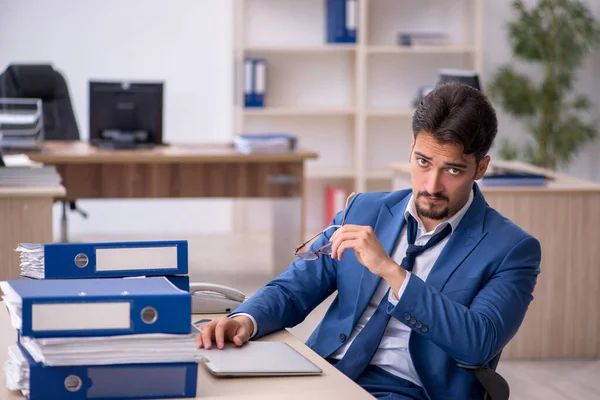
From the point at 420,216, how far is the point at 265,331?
47 cm

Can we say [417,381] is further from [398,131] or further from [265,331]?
[398,131]

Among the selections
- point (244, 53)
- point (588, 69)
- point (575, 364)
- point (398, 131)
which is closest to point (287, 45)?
point (244, 53)

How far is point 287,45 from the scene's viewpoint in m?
7.24

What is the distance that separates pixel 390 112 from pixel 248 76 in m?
1.12

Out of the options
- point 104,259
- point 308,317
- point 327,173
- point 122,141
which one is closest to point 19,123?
point 122,141

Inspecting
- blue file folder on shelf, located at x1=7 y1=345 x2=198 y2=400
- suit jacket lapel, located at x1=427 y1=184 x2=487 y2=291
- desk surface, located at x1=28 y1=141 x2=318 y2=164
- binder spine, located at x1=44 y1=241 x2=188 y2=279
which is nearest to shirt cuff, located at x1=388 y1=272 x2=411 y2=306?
suit jacket lapel, located at x1=427 y1=184 x2=487 y2=291

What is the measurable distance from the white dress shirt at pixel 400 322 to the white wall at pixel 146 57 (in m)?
5.29

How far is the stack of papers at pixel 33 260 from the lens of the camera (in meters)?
1.96

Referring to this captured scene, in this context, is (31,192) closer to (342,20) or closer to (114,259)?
(114,259)

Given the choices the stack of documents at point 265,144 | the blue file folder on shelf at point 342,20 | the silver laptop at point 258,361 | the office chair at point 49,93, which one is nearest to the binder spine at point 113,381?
the silver laptop at point 258,361

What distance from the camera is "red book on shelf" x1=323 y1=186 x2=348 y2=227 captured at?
736 cm

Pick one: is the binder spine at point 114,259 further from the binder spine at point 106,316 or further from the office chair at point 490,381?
the office chair at point 490,381

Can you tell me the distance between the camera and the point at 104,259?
1.96 meters

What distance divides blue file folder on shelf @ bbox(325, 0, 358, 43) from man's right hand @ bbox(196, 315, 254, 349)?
5.33 metres
